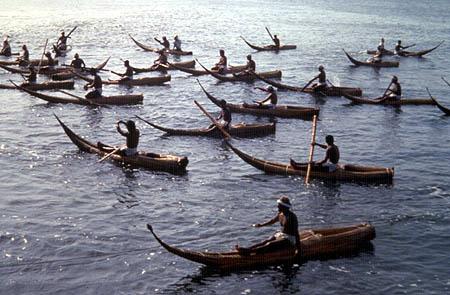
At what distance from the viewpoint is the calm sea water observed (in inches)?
699

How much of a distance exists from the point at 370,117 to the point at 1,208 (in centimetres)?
2336

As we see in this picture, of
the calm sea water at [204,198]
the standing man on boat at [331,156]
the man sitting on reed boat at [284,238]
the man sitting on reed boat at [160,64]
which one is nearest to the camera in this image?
the man sitting on reed boat at [284,238]

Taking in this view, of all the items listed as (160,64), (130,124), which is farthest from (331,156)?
(160,64)

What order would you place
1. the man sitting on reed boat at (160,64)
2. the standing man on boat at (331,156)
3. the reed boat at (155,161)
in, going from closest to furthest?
the standing man on boat at (331,156) → the reed boat at (155,161) → the man sitting on reed boat at (160,64)

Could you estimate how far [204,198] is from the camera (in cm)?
2405

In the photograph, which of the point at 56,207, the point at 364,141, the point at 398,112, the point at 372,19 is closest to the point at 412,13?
the point at 372,19

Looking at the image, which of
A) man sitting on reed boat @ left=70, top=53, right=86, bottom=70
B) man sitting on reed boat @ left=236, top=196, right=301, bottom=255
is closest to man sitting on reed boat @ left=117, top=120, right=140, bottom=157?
man sitting on reed boat @ left=236, top=196, right=301, bottom=255

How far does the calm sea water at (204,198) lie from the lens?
17766 millimetres

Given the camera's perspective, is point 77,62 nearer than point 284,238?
No

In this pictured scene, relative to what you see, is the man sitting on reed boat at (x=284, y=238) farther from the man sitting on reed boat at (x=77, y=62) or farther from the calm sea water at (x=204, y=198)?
the man sitting on reed boat at (x=77, y=62)

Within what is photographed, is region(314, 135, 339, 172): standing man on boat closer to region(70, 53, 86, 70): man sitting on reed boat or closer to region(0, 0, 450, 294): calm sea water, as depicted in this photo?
region(0, 0, 450, 294): calm sea water

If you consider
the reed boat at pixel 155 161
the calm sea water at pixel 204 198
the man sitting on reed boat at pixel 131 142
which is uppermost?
the man sitting on reed boat at pixel 131 142

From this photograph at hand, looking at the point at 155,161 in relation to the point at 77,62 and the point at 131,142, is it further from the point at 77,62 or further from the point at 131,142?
the point at 77,62

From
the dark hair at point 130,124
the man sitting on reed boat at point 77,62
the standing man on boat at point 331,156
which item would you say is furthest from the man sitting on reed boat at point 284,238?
the man sitting on reed boat at point 77,62
